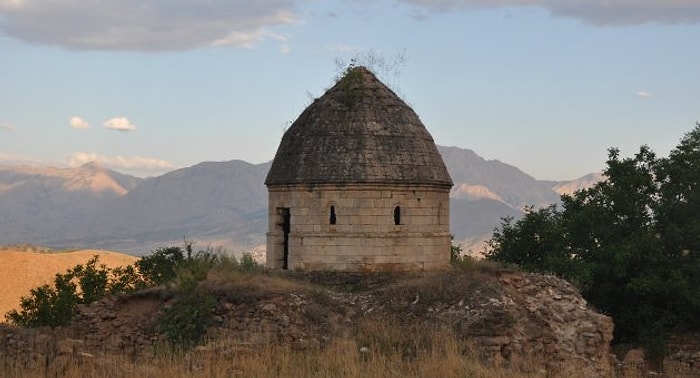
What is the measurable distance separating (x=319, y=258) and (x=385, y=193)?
223 cm

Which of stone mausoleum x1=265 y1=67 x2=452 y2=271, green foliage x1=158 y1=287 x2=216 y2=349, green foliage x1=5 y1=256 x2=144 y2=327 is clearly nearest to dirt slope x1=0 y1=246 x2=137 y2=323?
green foliage x1=5 y1=256 x2=144 y2=327

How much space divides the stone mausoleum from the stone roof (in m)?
0.02

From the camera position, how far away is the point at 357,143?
19734 mm

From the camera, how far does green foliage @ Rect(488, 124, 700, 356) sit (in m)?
23.2

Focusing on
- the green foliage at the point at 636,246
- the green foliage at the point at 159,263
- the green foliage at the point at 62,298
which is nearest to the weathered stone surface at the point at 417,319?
the green foliage at the point at 62,298

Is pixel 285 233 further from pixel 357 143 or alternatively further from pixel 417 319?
pixel 417 319

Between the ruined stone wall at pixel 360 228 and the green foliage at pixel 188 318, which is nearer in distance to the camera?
the green foliage at pixel 188 318

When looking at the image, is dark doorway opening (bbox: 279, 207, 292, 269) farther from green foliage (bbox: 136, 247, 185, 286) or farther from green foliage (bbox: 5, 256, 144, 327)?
green foliage (bbox: 5, 256, 144, 327)

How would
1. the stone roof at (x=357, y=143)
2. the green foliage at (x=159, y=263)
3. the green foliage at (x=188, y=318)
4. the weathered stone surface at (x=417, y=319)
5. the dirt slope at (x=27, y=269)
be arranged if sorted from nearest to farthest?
the weathered stone surface at (x=417, y=319), the green foliage at (x=188, y=318), the stone roof at (x=357, y=143), the green foliage at (x=159, y=263), the dirt slope at (x=27, y=269)

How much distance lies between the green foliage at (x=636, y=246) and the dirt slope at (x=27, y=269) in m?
28.2

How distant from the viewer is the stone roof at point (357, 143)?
19.5 m

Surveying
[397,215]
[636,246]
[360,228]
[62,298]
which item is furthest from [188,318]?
[636,246]

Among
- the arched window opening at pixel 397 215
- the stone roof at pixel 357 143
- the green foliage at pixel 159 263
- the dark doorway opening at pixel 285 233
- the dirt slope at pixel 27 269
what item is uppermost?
the stone roof at pixel 357 143

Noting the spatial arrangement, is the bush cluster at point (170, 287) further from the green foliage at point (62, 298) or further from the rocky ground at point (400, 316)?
the rocky ground at point (400, 316)
